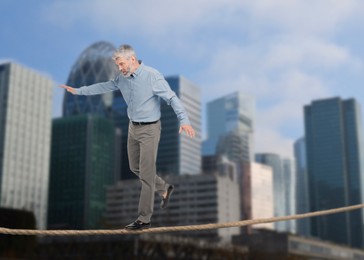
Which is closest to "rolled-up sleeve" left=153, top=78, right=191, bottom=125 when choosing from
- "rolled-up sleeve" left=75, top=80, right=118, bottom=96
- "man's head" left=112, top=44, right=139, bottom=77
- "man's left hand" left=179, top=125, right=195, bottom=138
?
"man's left hand" left=179, top=125, right=195, bottom=138

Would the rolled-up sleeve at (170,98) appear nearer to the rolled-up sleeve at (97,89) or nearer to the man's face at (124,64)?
the man's face at (124,64)

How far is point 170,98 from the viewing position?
9797 millimetres

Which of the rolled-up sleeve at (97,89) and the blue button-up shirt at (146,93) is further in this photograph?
the rolled-up sleeve at (97,89)

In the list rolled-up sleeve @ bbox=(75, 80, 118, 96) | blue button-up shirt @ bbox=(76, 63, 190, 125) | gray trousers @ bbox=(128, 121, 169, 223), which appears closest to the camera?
blue button-up shirt @ bbox=(76, 63, 190, 125)

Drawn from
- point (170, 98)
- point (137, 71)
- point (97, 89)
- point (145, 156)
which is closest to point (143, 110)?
point (170, 98)

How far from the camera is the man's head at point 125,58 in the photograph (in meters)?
9.57

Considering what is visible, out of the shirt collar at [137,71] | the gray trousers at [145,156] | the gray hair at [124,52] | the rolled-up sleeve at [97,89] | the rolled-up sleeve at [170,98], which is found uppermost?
the gray hair at [124,52]

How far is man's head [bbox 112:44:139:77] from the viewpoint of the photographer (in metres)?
9.57

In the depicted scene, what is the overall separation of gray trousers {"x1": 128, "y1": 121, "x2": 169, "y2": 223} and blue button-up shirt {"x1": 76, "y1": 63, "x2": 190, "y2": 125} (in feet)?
0.57

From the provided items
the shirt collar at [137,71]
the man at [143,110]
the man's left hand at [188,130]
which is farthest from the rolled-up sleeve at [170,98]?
the shirt collar at [137,71]

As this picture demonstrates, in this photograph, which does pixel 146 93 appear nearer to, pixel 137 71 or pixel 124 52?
pixel 137 71

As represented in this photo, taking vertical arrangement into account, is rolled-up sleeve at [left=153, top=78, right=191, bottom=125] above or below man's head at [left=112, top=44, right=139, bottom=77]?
below

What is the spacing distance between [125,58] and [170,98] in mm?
897

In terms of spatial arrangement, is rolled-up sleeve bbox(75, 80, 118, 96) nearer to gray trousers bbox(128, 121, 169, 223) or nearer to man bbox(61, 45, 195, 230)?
man bbox(61, 45, 195, 230)
